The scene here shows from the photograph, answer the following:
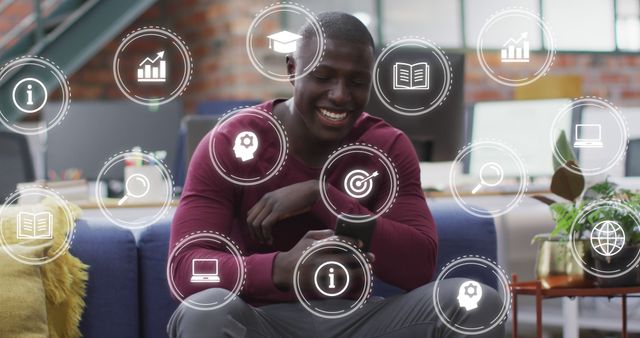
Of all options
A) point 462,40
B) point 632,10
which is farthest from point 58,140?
point 632,10

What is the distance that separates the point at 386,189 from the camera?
146 cm

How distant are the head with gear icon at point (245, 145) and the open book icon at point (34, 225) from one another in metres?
0.43

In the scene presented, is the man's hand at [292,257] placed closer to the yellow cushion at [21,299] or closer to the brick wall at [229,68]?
the yellow cushion at [21,299]

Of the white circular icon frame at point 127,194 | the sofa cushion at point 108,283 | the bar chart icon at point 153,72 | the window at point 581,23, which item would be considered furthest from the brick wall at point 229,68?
the sofa cushion at point 108,283

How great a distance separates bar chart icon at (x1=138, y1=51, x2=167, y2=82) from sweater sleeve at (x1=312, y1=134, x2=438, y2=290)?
1.47 ft

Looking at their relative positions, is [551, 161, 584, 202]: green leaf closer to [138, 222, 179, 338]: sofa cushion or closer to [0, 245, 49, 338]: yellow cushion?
[138, 222, 179, 338]: sofa cushion

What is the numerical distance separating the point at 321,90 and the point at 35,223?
617mm

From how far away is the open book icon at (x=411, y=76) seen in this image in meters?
1.96

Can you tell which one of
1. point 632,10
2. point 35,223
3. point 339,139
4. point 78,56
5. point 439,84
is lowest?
point 35,223

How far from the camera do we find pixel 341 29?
135 centimetres

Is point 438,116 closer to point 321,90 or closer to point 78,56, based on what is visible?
point 321,90

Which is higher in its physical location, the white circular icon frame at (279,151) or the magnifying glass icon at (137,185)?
the white circular icon frame at (279,151)

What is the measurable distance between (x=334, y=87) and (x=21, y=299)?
64 cm

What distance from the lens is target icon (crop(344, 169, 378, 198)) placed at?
143cm
